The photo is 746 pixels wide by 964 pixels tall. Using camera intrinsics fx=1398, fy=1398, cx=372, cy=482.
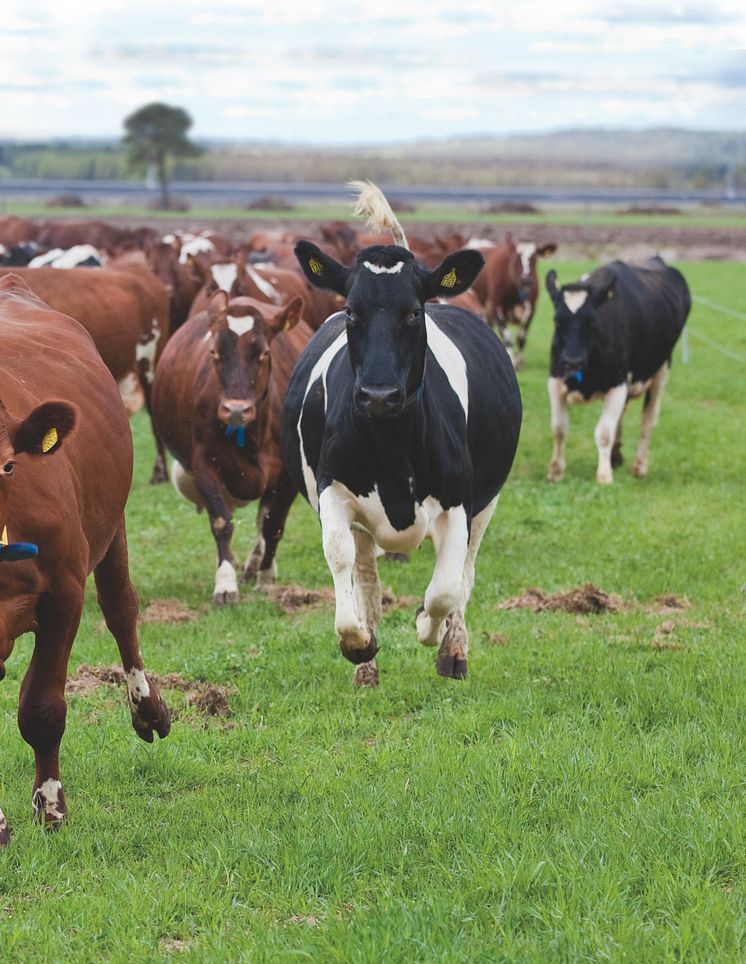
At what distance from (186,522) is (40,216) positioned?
52.5 metres

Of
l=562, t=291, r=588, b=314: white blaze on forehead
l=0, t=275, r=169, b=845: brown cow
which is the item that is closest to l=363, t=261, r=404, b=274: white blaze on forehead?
l=0, t=275, r=169, b=845: brown cow

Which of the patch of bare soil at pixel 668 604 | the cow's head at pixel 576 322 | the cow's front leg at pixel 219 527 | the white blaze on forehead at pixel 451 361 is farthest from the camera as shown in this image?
the cow's head at pixel 576 322

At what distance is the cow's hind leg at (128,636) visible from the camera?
6160mm

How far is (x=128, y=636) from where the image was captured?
6273mm

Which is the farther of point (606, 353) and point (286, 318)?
point (606, 353)

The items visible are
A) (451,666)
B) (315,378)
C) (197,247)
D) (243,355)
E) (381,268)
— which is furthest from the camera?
(197,247)

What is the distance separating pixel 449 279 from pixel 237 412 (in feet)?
10.5

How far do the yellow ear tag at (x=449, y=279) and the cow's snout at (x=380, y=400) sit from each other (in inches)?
31.4

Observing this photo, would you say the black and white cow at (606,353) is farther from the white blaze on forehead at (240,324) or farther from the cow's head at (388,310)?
the cow's head at (388,310)

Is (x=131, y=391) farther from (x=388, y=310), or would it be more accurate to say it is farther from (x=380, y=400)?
(x=380, y=400)

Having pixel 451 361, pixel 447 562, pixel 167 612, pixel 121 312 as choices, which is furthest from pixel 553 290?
pixel 447 562

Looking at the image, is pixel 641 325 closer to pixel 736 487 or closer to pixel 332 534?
pixel 736 487

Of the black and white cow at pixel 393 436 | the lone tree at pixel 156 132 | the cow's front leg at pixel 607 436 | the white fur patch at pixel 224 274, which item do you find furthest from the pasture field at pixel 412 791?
the lone tree at pixel 156 132

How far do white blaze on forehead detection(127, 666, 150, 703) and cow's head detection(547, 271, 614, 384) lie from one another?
829 cm
